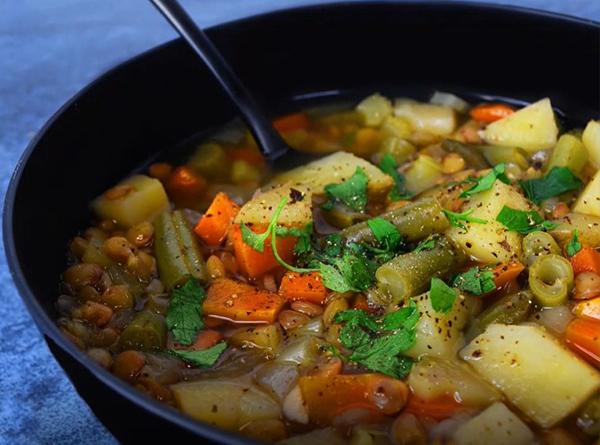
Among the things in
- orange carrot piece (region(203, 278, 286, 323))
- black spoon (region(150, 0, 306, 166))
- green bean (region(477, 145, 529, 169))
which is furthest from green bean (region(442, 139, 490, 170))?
orange carrot piece (region(203, 278, 286, 323))

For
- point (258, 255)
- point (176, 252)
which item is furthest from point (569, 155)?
point (176, 252)

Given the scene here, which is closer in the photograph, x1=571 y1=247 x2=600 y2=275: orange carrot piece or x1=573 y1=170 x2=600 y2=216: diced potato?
x1=571 y1=247 x2=600 y2=275: orange carrot piece

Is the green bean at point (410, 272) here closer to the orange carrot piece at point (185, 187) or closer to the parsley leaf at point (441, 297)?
the parsley leaf at point (441, 297)

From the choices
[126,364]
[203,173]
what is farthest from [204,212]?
[126,364]

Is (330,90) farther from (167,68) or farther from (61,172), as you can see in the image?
(61,172)

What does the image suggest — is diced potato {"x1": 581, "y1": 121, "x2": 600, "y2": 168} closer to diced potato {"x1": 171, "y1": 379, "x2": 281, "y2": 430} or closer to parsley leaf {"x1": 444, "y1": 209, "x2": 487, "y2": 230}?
parsley leaf {"x1": 444, "y1": 209, "x2": 487, "y2": 230}
